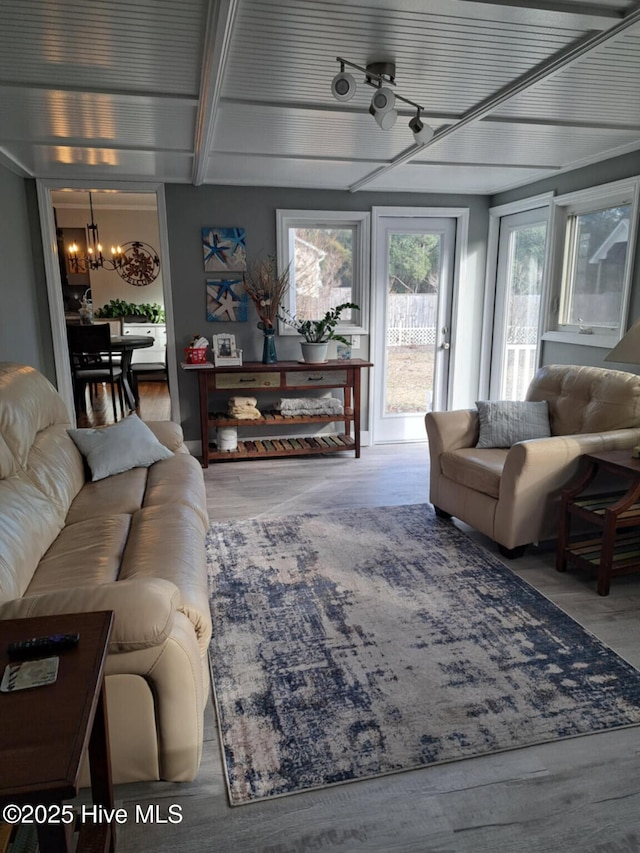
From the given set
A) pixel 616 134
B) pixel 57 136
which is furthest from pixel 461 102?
pixel 57 136

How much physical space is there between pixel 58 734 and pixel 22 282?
12.8ft

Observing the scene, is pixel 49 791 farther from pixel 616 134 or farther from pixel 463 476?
pixel 616 134

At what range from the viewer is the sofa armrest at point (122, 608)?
59.7 inches

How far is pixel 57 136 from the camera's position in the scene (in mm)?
3289

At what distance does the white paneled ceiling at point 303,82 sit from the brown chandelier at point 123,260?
526 cm

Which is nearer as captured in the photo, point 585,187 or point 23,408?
point 23,408

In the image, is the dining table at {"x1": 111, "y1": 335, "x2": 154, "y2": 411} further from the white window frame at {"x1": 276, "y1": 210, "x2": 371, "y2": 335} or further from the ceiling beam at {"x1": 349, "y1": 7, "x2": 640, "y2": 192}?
the ceiling beam at {"x1": 349, "y1": 7, "x2": 640, "y2": 192}

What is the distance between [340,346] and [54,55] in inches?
135

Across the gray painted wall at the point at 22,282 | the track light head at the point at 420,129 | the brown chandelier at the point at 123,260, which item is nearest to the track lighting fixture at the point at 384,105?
the track light head at the point at 420,129

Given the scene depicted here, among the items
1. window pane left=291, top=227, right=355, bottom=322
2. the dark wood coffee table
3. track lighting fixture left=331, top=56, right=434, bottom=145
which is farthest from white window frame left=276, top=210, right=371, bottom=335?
the dark wood coffee table

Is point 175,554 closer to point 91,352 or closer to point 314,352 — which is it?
point 314,352

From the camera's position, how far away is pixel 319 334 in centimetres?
501

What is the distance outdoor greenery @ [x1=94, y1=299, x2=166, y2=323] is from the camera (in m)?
9.07

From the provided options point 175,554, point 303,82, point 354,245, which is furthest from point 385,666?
point 354,245
